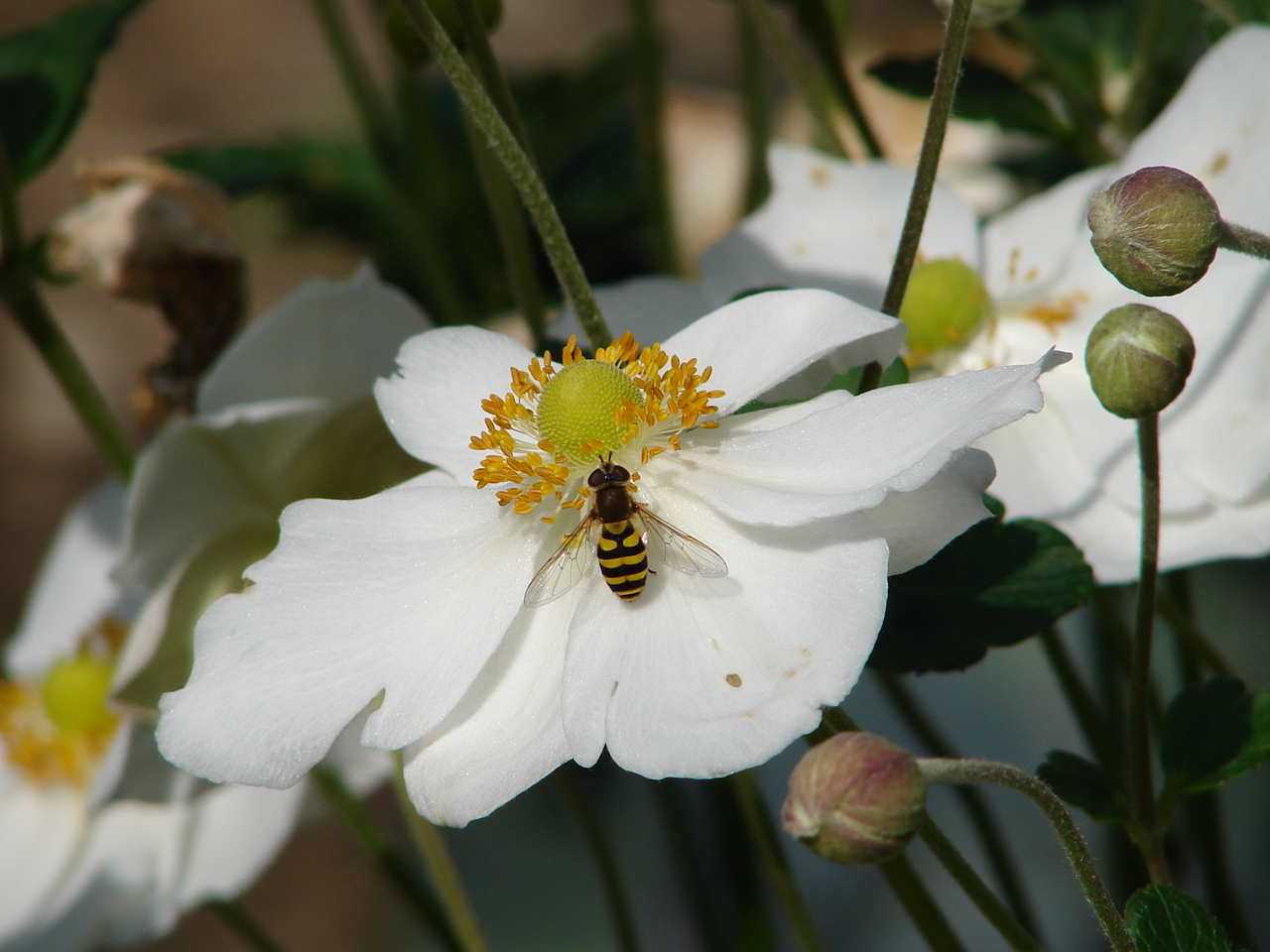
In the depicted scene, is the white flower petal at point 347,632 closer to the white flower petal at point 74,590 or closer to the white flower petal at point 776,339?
the white flower petal at point 776,339

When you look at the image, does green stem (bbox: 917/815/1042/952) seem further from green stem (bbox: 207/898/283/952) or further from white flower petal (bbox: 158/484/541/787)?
green stem (bbox: 207/898/283/952)

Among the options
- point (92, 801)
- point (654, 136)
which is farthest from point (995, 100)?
point (92, 801)

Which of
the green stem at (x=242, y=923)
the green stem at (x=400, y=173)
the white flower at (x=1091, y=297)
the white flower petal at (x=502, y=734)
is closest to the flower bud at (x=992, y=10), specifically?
the white flower at (x=1091, y=297)

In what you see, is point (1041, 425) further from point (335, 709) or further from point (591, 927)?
point (591, 927)

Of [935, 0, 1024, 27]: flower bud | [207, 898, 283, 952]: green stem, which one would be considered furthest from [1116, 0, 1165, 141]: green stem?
[207, 898, 283, 952]: green stem

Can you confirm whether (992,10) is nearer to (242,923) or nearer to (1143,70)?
(1143,70)

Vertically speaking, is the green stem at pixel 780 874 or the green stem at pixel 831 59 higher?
the green stem at pixel 831 59
